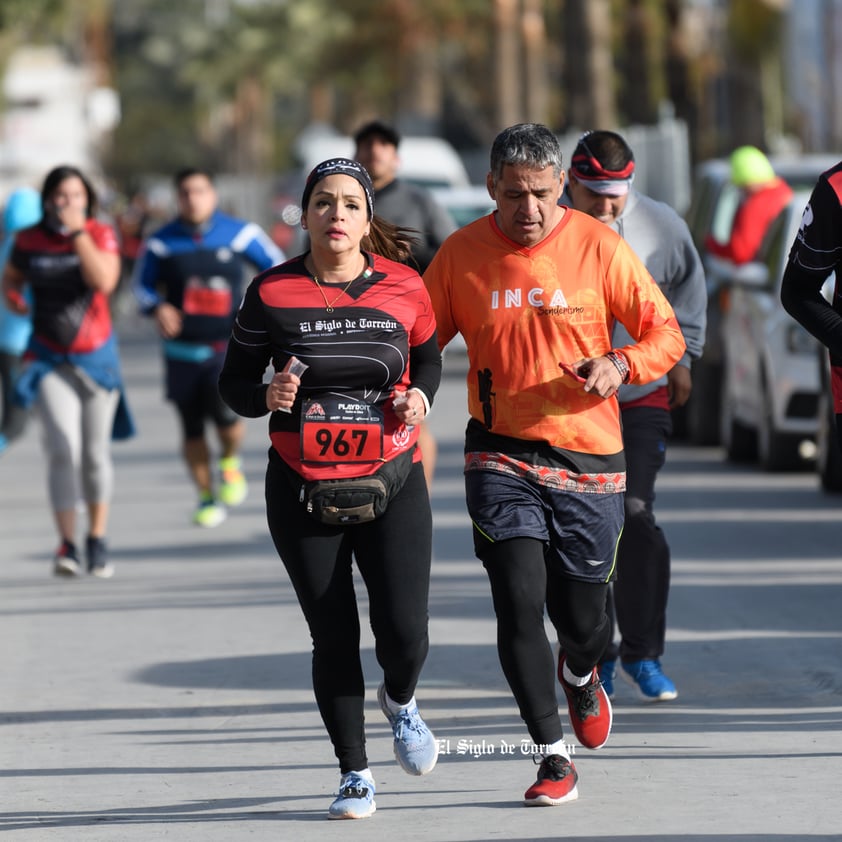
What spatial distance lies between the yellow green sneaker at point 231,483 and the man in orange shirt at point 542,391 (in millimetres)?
7375

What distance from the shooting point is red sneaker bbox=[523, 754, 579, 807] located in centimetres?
647

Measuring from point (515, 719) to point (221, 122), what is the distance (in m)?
84.6

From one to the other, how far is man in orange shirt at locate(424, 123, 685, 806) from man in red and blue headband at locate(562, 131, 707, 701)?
3.67ft

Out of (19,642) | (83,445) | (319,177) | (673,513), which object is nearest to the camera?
(319,177)

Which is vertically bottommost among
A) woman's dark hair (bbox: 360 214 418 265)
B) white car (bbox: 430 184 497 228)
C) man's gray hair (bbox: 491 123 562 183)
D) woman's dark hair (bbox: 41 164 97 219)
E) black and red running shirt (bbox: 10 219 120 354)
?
white car (bbox: 430 184 497 228)

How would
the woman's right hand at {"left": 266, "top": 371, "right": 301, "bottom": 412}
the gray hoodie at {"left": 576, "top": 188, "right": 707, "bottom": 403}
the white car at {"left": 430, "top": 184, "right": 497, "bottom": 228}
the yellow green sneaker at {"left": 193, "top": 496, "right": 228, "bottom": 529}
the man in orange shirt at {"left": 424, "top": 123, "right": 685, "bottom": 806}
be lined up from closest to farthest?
the woman's right hand at {"left": 266, "top": 371, "right": 301, "bottom": 412}
the man in orange shirt at {"left": 424, "top": 123, "right": 685, "bottom": 806}
the gray hoodie at {"left": 576, "top": 188, "right": 707, "bottom": 403}
the yellow green sneaker at {"left": 193, "top": 496, "right": 228, "bottom": 529}
the white car at {"left": 430, "top": 184, "right": 497, "bottom": 228}

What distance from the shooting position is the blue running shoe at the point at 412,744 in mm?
6555

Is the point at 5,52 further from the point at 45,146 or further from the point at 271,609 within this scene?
the point at 45,146

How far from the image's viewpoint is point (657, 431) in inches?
313

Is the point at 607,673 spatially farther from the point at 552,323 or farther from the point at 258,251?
the point at 258,251

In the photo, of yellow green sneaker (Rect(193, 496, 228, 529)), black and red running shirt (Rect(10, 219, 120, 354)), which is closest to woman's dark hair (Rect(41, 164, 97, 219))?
black and red running shirt (Rect(10, 219, 120, 354))

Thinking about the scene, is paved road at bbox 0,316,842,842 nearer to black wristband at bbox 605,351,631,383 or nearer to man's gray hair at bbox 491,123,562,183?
black wristband at bbox 605,351,631,383

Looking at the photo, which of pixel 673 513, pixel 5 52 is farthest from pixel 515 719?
pixel 5 52

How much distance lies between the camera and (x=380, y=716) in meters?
7.95
